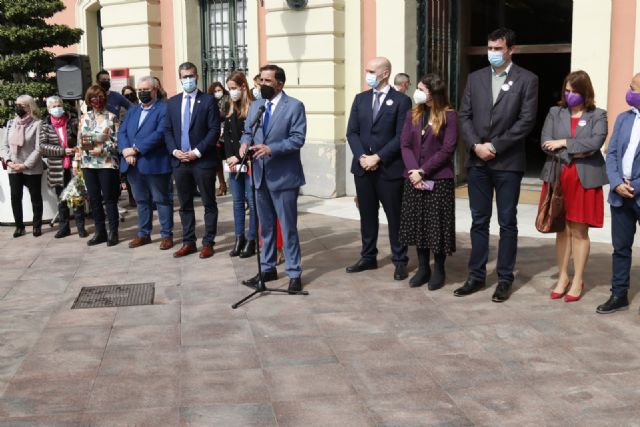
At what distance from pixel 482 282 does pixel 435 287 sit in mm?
381

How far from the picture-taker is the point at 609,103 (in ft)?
33.1

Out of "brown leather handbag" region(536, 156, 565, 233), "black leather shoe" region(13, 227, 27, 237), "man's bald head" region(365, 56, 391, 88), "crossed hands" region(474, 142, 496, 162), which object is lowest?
"black leather shoe" region(13, 227, 27, 237)

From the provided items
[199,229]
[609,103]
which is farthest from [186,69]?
[609,103]

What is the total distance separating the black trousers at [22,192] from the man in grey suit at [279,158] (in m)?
3.76

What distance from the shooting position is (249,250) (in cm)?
826

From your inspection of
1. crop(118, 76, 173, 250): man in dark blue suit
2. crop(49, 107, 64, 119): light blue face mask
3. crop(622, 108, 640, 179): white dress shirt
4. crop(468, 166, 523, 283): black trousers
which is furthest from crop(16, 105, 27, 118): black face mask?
crop(622, 108, 640, 179): white dress shirt

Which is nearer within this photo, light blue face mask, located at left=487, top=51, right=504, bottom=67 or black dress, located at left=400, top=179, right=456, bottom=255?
light blue face mask, located at left=487, top=51, right=504, bottom=67

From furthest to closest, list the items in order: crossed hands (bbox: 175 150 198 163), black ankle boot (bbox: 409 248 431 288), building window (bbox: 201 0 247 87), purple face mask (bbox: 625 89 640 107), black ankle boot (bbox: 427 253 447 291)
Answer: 1. building window (bbox: 201 0 247 87)
2. crossed hands (bbox: 175 150 198 163)
3. black ankle boot (bbox: 409 248 431 288)
4. black ankle boot (bbox: 427 253 447 291)
5. purple face mask (bbox: 625 89 640 107)

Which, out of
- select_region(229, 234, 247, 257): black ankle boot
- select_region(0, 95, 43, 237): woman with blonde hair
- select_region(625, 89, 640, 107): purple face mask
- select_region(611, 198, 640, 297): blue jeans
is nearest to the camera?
select_region(625, 89, 640, 107): purple face mask

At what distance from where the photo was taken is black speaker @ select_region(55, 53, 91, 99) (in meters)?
10.3

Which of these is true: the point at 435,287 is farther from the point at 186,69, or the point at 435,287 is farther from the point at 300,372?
the point at 186,69

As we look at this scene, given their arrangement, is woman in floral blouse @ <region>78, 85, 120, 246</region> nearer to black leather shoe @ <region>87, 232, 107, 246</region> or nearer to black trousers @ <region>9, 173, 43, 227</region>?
black leather shoe @ <region>87, 232, 107, 246</region>

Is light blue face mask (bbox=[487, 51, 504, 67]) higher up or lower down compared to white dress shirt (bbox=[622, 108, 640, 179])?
higher up

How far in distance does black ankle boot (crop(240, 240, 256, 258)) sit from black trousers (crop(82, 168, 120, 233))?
5.58 ft
